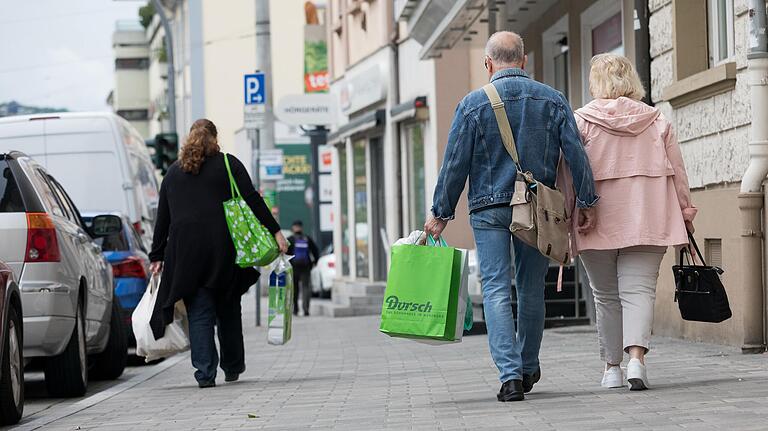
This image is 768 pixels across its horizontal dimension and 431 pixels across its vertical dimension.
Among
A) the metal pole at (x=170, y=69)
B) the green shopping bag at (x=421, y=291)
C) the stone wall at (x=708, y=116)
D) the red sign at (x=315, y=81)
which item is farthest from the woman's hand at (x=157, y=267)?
the red sign at (x=315, y=81)

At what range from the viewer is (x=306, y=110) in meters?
29.2

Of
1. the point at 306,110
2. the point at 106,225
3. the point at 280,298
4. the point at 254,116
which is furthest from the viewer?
the point at 306,110

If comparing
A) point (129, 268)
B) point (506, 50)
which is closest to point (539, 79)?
point (129, 268)

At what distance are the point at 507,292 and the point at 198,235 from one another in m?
3.36

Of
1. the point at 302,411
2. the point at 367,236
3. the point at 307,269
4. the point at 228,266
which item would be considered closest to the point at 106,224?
the point at 228,266

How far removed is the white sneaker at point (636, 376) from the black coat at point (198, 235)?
3.53m

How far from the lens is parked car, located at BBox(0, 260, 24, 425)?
323 inches

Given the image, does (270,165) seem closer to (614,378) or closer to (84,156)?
(84,156)

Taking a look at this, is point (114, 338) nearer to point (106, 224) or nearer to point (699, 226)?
point (106, 224)

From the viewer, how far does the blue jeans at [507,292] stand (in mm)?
7766

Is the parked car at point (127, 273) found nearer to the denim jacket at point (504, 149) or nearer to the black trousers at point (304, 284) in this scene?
the denim jacket at point (504, 149)

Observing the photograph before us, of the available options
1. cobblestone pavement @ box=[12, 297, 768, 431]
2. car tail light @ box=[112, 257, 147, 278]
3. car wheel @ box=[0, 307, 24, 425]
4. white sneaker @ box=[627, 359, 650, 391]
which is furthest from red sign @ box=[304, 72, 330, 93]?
white sneaker @ box=[627, 359, 650, 391]

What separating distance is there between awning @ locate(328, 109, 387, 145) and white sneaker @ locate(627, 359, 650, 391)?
19465mm

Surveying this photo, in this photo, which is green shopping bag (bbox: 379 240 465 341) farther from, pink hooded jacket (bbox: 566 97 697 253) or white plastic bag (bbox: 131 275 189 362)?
white plastic bag (bbox: 131 275 189 362)
